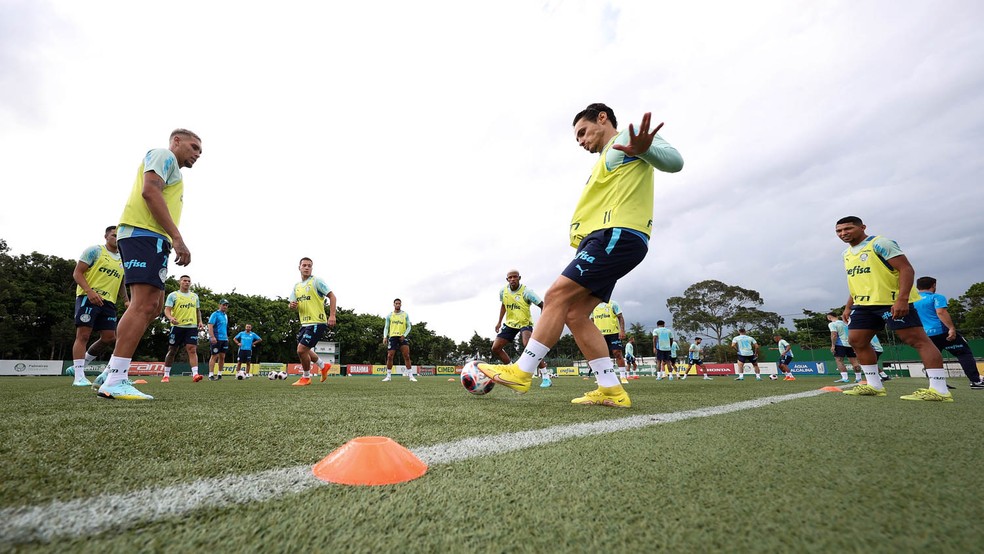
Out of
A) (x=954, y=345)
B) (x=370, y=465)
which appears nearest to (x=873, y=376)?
(x=954, y=345)

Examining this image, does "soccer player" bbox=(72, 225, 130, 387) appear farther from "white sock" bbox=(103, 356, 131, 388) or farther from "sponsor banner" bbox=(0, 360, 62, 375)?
"sponsor banner" bbox=(0, 360, 62, 375)

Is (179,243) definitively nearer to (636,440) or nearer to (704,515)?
(636,440)

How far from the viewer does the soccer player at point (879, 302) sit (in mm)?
4141

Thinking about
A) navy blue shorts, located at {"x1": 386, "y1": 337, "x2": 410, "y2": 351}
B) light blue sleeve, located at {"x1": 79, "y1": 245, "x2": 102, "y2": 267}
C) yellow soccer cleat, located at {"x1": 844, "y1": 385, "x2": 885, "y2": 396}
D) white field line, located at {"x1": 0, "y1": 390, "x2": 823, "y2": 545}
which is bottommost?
yellow soccer cleat, located at {"x1": 844, "y1": 385, "x2": 885, "y2": 396}

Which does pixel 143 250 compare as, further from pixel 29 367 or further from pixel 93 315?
pixel 29 367

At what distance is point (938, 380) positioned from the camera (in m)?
4.18

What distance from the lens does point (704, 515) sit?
36.3 inches

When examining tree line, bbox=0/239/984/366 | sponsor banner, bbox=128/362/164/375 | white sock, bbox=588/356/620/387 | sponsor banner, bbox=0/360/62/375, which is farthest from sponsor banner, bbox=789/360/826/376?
sponsor banner, bbox=0/360/62/375

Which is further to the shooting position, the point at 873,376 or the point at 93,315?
the point at 93,315

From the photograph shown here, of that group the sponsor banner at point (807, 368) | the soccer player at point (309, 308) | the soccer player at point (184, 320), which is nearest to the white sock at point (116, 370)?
the soccer player at point (309, 308)

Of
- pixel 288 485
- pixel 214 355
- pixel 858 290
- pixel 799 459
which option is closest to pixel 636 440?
pixel 799 459

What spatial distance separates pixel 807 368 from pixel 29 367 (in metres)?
47.5

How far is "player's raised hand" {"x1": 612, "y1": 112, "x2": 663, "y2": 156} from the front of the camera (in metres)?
2.80

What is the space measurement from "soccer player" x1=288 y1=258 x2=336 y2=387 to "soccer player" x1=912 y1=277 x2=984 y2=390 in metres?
9.81
